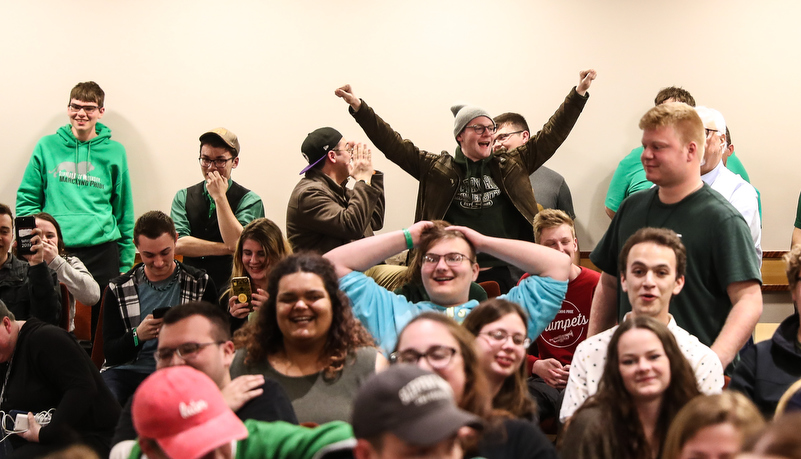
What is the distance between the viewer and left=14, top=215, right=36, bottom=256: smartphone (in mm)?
3363

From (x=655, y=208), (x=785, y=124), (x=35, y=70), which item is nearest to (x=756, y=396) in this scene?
(x=655, y=208)

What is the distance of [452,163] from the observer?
365 cm

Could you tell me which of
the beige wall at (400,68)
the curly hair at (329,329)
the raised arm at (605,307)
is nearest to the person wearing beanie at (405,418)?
the curly hair at (329,329)

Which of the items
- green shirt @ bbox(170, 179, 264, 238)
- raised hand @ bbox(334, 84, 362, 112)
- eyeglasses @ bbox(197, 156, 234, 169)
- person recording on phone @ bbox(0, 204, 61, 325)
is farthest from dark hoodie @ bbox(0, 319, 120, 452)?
raised hand @ bbox(334, 84, 362, 112)

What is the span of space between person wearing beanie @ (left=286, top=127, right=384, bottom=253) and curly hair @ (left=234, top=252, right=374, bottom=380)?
1.06m

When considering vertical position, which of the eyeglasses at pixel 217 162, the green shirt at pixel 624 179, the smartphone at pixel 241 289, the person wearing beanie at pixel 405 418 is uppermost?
the eyeglasses at pixel 217 162

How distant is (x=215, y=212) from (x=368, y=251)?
1517mm

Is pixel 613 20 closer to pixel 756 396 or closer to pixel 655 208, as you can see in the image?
pixel 655 208

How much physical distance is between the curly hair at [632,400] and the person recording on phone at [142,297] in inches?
72.1

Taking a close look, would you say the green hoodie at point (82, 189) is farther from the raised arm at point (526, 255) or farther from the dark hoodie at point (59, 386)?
the raised arm at point (526, 255)

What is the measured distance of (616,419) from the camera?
1925 mm

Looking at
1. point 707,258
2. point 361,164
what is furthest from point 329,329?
point 361,164

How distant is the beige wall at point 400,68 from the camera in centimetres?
461

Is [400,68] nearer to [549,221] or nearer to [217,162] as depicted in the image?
[217,162]
